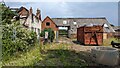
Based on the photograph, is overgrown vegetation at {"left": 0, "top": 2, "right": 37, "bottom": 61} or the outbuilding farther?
the outbuilding

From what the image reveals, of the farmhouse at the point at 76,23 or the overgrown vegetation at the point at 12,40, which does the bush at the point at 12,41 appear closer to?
the overgrown vegetation at the point at 12,40

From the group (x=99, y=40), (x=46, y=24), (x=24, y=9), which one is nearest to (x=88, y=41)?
(x=99, y=40)

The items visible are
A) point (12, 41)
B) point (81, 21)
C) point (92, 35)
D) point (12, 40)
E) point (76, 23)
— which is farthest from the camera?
point (81, 21)

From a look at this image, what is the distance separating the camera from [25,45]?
12.3 m

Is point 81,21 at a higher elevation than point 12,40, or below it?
higher

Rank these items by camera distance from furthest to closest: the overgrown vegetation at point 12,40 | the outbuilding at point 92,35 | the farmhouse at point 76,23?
1. the farmhouse at point 76,23
2. the outbuilding at point 92,35
3. the overgrown vegetation at point 12,40

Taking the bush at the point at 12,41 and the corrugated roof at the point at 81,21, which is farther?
the corrugated roof at the point at 81,21

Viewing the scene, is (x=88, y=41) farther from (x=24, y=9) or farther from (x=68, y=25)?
(x=68, y=25)

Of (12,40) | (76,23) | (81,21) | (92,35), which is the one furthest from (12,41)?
(81,21)

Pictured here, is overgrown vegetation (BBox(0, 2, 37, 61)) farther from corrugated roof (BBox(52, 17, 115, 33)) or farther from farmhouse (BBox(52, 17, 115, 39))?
corrugated roof (BBox(52, 17, 115, 33))

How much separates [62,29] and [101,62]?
49.2m

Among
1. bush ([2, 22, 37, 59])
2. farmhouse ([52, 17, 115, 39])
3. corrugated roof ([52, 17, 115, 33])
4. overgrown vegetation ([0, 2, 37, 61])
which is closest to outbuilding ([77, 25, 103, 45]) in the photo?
overgrown vegetation ([0, 2, 37, 61])

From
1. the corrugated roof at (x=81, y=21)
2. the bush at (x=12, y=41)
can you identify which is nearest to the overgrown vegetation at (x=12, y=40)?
the bush at (x=12, y=41)

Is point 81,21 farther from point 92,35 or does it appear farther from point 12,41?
point 12,41
